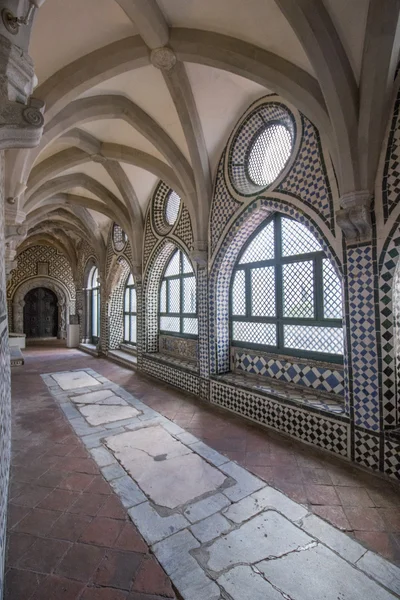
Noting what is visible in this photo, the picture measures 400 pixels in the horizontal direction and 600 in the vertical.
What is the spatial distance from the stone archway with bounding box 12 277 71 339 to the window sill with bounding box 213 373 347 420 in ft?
47.8

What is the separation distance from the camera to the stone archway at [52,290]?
628 inches

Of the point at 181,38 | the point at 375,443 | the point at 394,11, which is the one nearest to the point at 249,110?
the point at 181,38

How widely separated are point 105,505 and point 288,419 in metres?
2.52

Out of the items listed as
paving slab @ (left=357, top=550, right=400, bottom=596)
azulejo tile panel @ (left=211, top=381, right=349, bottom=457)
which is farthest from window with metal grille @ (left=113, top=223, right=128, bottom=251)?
paving slab @ (left=357, top=550, right=400, bottom=596)

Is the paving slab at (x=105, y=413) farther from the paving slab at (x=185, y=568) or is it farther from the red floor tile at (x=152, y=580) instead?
the red floor tile at (x=152, y=580)

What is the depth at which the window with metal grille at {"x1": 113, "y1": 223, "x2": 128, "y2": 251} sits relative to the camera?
1012cm

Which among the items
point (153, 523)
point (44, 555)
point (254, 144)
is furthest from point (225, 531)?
point (254, 144)

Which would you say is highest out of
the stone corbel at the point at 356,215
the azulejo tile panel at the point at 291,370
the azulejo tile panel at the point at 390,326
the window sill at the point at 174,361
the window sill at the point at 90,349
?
the stone corbel at the point at 356,215

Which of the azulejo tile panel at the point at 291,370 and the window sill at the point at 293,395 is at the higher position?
the azulejo tile panel at the point at 291,370

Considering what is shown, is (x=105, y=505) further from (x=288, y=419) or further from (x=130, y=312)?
(x=130, y=312)

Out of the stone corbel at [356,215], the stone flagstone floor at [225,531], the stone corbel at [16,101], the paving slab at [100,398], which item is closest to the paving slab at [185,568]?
the stone flagstone floor at [225,531]

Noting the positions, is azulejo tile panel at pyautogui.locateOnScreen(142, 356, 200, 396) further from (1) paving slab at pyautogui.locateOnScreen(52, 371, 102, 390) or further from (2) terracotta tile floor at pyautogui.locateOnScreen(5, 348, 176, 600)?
(2) terracotta tile floor at pyautogui.locateOnScreen(5, 348, 176, 600)

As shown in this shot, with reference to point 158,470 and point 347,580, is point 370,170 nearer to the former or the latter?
point 347,580

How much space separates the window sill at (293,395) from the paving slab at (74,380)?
370cm
